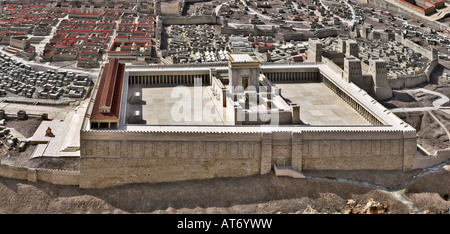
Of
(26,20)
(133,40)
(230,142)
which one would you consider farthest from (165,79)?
→ (26,20)

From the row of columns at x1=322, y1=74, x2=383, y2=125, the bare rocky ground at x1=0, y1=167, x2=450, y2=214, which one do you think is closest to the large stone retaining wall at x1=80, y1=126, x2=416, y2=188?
the bare rocky ground at x1=0, y1=167, x2=450, y2=214

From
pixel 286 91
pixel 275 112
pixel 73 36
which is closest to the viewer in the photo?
pixel 275 112

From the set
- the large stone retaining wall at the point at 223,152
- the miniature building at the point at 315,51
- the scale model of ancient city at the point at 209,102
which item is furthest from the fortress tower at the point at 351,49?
the large stone retaining wall at the point at 223,152

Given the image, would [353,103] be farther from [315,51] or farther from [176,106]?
[176,106]

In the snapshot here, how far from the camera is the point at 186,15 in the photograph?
180 meters

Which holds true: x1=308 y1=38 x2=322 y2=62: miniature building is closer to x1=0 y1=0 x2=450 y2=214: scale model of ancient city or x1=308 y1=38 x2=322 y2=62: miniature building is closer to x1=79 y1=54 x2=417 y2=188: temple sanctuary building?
x1=0 y1=0 x2=450 y2=214: scale model of ancient city

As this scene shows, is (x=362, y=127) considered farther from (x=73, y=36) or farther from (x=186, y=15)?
(x=186, y=15)

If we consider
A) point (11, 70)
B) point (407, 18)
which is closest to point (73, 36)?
point (11, 70)

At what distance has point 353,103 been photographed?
82.1m

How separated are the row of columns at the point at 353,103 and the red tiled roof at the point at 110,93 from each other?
34.4 metres

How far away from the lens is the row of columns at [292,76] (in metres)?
95.3

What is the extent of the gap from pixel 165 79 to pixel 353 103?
32.1 metres

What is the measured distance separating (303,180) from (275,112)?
1019 centimetres

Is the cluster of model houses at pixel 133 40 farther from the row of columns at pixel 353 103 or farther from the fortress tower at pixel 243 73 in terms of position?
the row of columns at pixel 353 103
